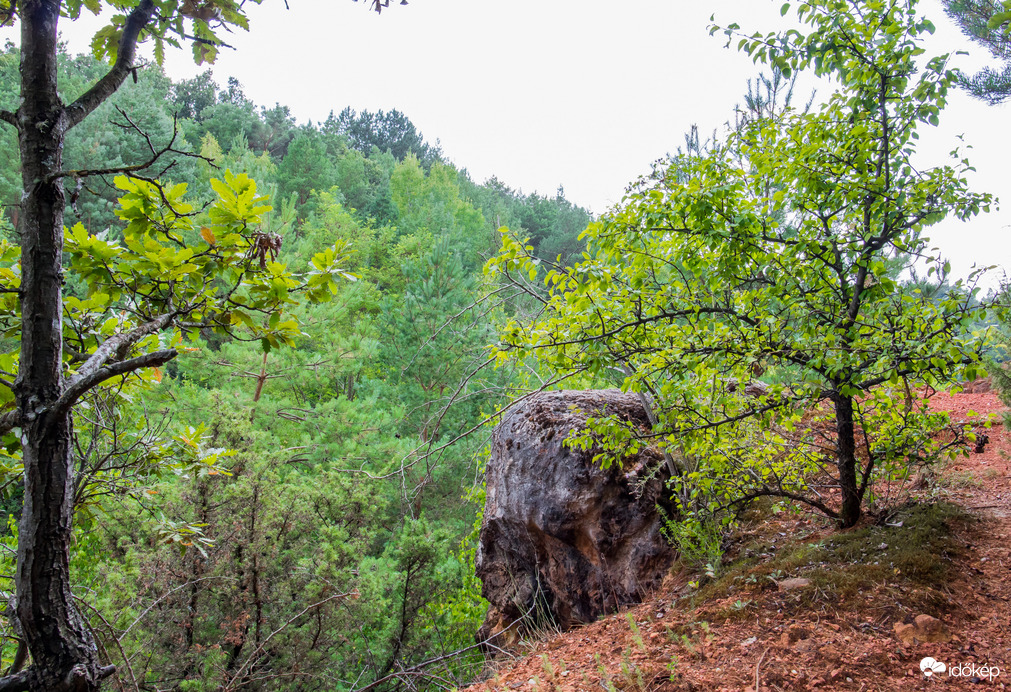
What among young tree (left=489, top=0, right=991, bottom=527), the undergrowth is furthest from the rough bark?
the undergrowth

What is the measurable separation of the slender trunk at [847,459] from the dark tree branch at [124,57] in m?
3.38

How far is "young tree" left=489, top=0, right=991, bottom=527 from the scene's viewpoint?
2660mm

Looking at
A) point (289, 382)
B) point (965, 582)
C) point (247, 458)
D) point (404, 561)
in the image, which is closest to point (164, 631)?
point (247, 458)

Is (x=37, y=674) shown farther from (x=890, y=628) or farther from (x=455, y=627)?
(x=455, y=627)

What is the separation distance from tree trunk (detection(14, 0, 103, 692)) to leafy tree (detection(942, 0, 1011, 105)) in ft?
20.1

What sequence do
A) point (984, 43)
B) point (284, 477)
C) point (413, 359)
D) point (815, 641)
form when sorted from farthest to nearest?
point (284, 477) < point (984, 43) < point (413, 359) < point (815, 641)

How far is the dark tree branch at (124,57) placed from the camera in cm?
133

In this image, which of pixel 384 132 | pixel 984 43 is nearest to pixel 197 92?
pixel 384 132

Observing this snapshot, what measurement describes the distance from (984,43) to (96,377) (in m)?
7.04

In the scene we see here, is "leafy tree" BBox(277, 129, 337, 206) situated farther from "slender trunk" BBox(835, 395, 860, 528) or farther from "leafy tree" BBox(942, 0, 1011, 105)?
"slender trunk" BBox(835, 395, 860, 528)

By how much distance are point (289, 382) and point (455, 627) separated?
20.3ft

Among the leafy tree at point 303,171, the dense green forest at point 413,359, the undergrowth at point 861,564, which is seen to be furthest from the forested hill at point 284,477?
the leafy tree at point 303,171

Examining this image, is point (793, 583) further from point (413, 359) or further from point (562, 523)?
point (413, 359)

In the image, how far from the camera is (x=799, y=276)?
2.81m
